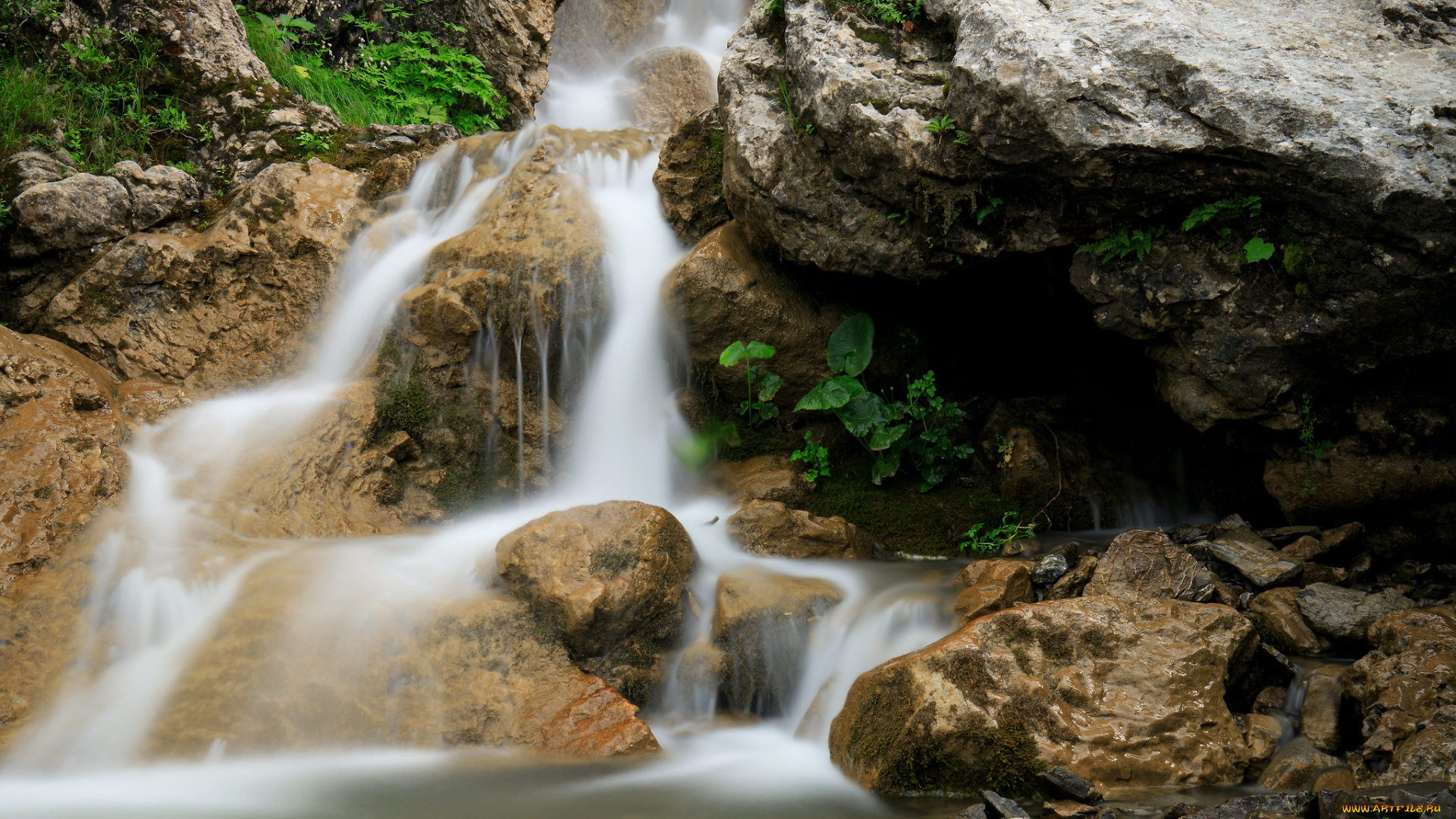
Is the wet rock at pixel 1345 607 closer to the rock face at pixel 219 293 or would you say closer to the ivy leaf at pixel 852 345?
the ivy leaf at pixel 852 345

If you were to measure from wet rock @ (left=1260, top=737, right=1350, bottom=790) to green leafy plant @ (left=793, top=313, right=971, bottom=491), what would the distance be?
9.47 ft

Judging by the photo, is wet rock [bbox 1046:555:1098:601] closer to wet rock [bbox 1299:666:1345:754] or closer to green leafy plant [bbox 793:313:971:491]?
wet rock [bbox 1299:666:1345:754]

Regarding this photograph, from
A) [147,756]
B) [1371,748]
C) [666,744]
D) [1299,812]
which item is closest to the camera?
[1299,812]

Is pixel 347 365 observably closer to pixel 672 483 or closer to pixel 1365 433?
pixel 672 483

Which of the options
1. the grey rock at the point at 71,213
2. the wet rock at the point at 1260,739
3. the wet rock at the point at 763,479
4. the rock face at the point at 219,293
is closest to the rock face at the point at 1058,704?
the wet rock at the point at 1260,739

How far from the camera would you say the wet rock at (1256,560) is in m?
4.29

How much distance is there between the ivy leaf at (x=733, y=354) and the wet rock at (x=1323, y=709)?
11.6 ft

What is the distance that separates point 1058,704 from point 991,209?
276 cm

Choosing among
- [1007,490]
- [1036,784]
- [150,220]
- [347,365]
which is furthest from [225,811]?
[150,220]

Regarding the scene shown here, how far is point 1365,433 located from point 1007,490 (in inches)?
82.2

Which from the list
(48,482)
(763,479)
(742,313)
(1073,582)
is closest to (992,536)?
(1073,582)

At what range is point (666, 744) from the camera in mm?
3787

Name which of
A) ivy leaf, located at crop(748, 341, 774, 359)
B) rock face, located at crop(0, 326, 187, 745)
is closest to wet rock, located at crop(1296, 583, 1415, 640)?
ivy leaf, located at crop(748, 341, 774, 359)

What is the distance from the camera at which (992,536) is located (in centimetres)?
545
